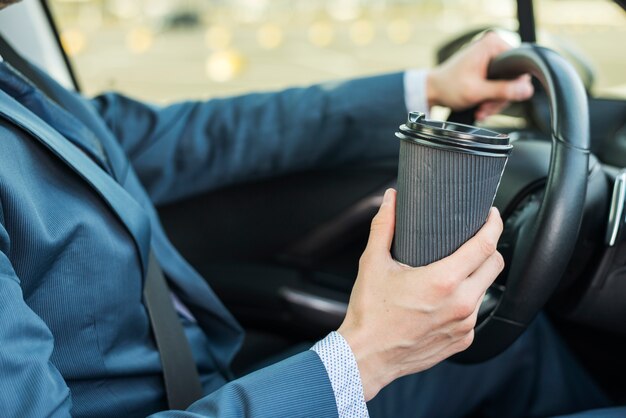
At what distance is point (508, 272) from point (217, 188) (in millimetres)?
775

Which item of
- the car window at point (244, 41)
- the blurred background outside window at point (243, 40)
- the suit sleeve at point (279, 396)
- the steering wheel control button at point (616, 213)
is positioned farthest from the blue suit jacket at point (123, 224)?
the car window at point (244, 41)

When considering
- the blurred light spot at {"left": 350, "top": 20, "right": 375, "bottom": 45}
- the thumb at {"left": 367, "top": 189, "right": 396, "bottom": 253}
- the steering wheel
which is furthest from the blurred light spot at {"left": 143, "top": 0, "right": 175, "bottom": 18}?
the thumb at {"left": 367, "top": 189, "right": 396, "bottom": 253}

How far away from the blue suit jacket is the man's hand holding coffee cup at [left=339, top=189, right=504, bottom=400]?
6 centimetres

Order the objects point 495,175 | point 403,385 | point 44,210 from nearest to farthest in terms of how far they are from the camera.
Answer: point 495,175
point 44,210
point 403,385

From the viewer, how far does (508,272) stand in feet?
2.55

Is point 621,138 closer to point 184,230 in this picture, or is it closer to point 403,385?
point 403,385

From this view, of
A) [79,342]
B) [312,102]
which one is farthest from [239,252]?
[79,342]

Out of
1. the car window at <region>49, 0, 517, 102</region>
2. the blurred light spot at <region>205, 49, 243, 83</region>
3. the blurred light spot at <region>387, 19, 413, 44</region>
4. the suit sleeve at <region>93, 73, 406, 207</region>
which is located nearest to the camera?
the suit sleeve at <region>93, 73, 406, 207</region>

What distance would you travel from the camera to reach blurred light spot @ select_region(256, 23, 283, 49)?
5.04 meters

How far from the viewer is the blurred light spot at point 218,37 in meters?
5.11

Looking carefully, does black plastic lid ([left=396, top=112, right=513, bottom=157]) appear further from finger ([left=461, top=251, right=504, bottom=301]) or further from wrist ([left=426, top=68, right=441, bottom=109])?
wrist ([left=426, top=68, right=441, bottom=109])

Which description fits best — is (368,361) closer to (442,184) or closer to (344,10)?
(442,184)

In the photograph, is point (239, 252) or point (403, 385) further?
point (239, 252)

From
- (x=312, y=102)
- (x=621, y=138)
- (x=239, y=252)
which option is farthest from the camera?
(x=239, y=252)
